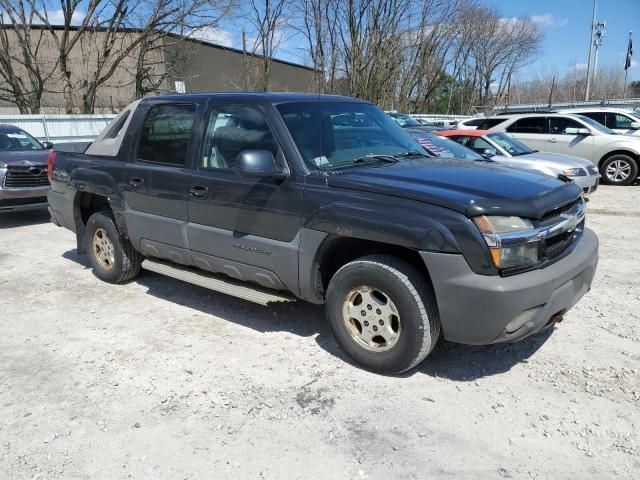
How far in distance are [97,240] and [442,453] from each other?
4.27 meters

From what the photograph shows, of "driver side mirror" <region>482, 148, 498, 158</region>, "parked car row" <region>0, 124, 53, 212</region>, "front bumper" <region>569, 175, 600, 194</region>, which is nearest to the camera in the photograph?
"parked car row" <region>0, 124, 53, 212</region>

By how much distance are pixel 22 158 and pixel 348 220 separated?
7.55m

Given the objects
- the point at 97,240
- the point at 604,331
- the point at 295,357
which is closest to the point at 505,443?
the point at 295,357

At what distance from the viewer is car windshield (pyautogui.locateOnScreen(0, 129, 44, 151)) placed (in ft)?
31.4

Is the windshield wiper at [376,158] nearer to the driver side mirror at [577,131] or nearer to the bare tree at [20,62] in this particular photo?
the driver side mirror at [577,131]

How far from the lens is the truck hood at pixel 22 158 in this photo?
28.3 ft

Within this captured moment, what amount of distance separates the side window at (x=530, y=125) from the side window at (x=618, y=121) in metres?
3.14

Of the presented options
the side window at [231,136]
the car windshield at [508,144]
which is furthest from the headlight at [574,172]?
the side window at [231,136]

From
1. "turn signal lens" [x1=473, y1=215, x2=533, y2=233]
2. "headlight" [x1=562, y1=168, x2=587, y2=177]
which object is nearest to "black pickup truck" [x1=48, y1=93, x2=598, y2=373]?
"turn signal lens" [x1=473, y1=215, x2=533, y2=233]

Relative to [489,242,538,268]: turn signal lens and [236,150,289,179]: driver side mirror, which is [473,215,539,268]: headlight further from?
[236,150,289,179]: driver side mirror

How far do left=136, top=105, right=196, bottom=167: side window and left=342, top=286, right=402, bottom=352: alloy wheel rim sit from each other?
1964 millimetres

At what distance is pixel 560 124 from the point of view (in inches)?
516

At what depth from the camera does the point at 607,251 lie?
6.69 m

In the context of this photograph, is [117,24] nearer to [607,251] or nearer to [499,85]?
[607,251]
